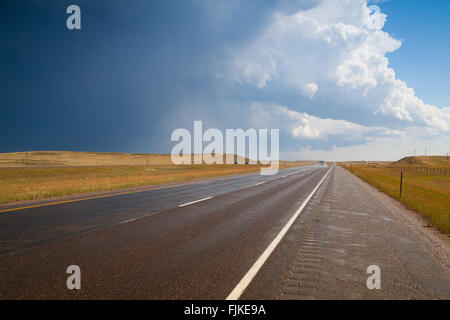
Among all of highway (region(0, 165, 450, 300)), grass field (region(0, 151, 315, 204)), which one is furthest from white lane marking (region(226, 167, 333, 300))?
grass field (region(0, 151, 315, 204))

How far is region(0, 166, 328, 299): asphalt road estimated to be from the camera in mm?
3495

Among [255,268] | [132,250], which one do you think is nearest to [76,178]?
[132,250]

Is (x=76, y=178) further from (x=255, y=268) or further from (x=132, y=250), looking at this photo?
(x=255, y=268)

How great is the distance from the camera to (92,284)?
3578 mm

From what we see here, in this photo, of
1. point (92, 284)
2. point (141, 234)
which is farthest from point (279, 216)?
point (92, 284)

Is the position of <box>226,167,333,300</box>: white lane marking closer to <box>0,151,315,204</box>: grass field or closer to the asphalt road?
the asphalt road

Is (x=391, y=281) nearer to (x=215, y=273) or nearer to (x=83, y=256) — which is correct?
(x=215, y=273)

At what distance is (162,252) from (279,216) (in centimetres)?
471

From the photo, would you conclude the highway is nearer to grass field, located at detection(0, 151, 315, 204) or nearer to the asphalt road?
the asphalt road

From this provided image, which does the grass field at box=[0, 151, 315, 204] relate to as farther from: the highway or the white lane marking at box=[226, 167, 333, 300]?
the white lane marking at box=[226, 167, 333, 300]

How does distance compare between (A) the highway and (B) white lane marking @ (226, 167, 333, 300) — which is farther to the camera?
(A) the highway

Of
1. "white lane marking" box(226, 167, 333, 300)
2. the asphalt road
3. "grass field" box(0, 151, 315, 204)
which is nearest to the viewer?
"white lane marking" box(226, 167, 333, 300)

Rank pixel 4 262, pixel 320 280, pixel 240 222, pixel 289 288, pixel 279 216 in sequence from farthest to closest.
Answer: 1. pixel 279 216
2. pixel 240 222
3. pixel 4 262
4. pixel 320 280
5. pixel 289 288

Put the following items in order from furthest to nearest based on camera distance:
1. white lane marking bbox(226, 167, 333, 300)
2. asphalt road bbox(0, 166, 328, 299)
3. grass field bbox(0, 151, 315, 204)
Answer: grass field bbox(0, 151, 315, 204) < asphalt road bbox(0, 166, 328, 299) < white lane marking bbox(226, 167, 333, 300)
